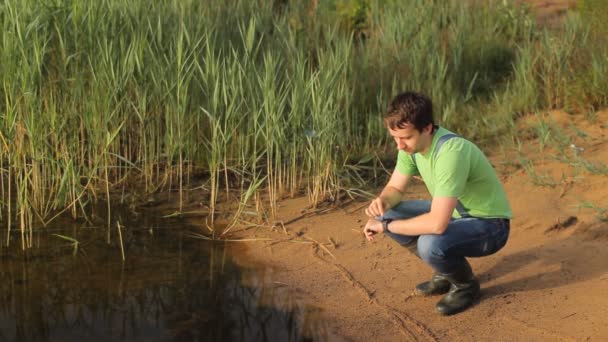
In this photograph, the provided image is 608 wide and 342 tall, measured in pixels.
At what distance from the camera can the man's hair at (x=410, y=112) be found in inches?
134

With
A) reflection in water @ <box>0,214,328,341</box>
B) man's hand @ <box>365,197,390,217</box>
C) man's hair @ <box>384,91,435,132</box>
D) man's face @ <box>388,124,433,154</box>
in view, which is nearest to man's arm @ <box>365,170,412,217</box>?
man's hand @ <box>365,197,390,217</box>

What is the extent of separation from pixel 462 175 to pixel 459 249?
366mm

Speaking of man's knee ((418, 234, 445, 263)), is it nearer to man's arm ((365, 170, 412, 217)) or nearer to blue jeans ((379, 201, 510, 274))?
blue jeans ((379, 201, 510, 274))

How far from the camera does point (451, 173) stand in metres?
3.42

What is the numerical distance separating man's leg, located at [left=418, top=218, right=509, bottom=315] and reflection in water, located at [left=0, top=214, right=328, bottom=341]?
0.59 meters

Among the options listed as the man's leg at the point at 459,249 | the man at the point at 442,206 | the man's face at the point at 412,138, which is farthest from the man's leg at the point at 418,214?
the man's face at the point at 412,138

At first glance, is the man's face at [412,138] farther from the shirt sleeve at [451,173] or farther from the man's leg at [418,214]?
the man's leg at [418,214]

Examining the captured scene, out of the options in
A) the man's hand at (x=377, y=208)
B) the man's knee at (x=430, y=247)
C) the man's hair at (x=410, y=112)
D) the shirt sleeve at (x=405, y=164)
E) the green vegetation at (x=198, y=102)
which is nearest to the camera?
the man's hair at (x=410, y=112)

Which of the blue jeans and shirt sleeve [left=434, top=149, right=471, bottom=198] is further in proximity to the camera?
the blue jeans

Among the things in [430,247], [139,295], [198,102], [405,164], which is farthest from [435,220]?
[198,102]

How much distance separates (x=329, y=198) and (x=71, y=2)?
6.76ft

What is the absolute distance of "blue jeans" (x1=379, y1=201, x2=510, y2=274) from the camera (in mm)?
3570

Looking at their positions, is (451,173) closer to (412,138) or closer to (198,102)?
(412,138)

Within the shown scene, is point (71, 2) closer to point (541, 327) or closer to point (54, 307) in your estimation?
point (54, 307)
